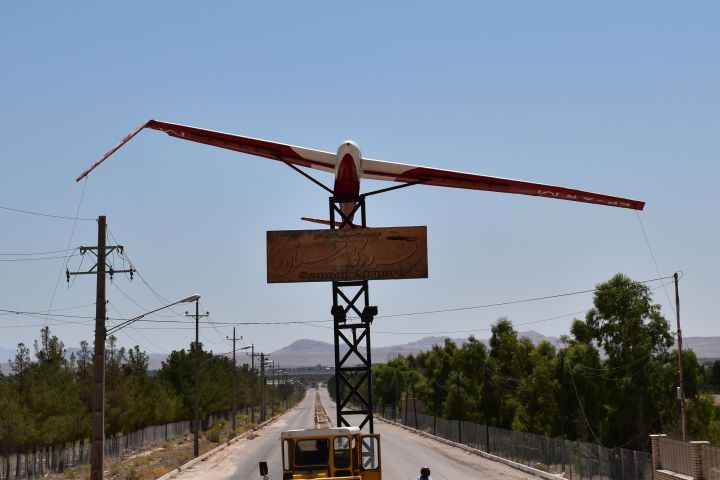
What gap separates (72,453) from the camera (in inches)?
2721

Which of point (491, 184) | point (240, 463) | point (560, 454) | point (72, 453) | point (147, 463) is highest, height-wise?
point (491, 184)

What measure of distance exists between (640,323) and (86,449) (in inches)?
1809

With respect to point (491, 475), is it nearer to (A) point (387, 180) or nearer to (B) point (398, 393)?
(A) point (387, 180)

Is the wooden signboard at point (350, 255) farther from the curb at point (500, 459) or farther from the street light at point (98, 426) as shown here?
the curb at point (500, 459)

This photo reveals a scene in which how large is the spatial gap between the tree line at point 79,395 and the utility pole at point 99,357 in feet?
61.7

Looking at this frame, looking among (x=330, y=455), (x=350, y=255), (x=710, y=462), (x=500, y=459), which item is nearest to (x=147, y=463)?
(x=500, y=459)

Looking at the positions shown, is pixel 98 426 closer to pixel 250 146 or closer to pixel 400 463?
pixel 250 146

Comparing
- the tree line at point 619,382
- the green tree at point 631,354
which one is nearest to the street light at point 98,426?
the tree line at point 619,382

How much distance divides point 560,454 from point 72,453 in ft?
139

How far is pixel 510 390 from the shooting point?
260 feet

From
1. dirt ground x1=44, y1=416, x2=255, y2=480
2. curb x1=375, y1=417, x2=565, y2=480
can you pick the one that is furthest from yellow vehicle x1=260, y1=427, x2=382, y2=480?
dirt ground x1=44, y1=416, x2=255, y2=480

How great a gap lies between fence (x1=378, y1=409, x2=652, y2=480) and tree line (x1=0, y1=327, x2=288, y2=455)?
91.6 feet

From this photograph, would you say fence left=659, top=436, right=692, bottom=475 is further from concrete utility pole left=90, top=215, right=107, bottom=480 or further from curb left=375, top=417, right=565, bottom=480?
concrete utility pole left=90, top=215, right=107, bottom=480

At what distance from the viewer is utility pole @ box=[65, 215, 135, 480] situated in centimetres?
3111
